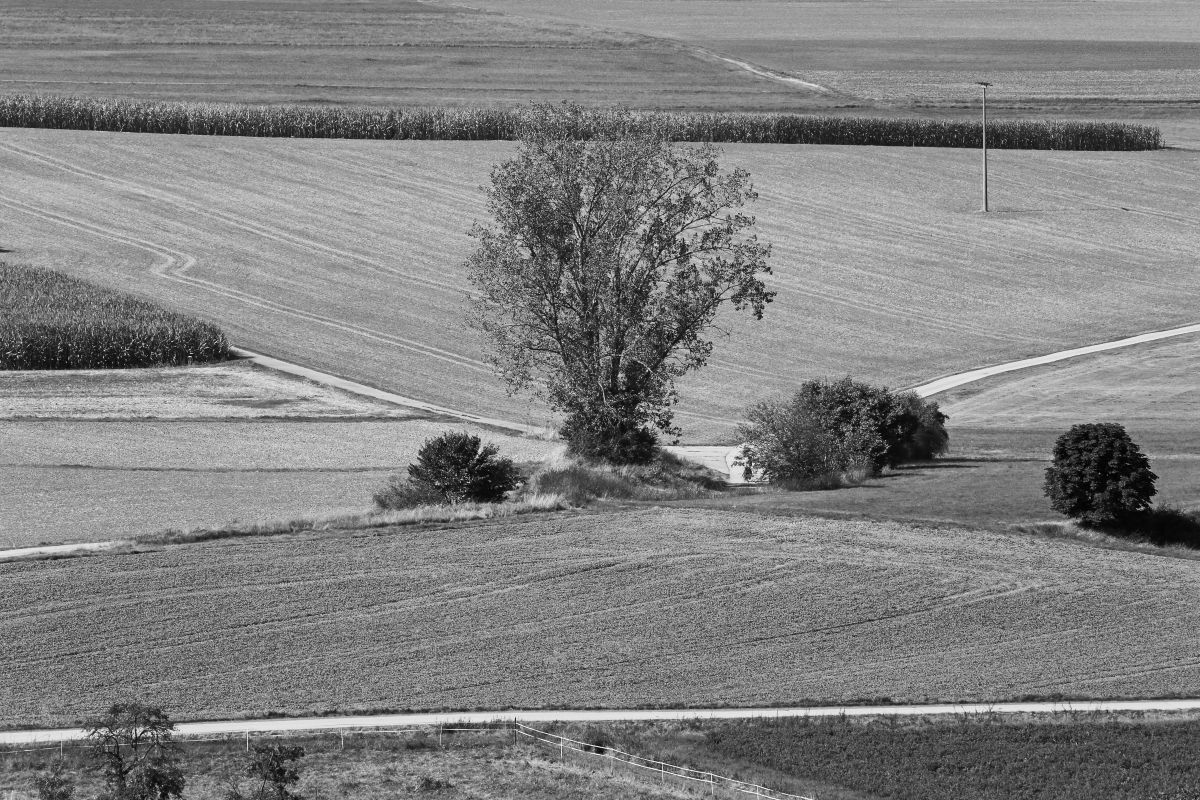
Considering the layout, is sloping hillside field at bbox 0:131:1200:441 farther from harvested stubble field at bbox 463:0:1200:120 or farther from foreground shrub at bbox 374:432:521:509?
foreground shrub at bbox 374:432:521:509

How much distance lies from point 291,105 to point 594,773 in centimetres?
8576

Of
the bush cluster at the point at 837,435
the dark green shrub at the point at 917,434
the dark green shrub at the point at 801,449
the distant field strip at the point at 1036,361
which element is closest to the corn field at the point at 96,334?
the bush cluster at the point at 837,435

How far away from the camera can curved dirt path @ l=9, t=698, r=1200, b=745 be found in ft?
104

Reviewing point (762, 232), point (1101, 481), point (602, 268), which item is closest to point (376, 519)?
point (602, 268)

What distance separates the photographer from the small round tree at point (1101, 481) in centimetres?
4556

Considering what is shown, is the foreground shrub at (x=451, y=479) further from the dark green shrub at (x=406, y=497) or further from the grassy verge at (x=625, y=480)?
the grassy verge at (x=625, y=480)

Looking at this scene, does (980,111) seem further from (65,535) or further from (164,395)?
(65,535)

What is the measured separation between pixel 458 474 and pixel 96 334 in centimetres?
2504

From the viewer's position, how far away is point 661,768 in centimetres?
3020

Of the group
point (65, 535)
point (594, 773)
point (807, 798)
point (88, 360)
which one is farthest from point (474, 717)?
point (88, 360)

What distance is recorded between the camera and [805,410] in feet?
182

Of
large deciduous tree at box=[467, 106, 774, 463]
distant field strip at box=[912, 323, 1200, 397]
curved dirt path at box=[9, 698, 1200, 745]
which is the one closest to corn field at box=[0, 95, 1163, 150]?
distant field strip at box=[912, 323, 1200, 397]

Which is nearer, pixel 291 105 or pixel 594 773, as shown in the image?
pixel 594 773

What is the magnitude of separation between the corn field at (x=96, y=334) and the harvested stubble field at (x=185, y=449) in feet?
Result: 5.85
